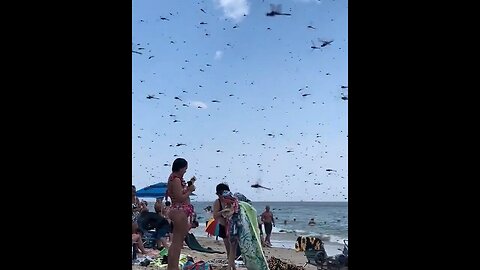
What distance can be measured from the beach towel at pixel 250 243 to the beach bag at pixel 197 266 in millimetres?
684

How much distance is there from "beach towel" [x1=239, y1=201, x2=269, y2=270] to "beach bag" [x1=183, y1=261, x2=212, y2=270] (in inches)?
26.9

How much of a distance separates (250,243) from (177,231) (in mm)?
882

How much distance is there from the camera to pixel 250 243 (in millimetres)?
4172

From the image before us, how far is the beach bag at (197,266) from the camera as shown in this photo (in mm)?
4656

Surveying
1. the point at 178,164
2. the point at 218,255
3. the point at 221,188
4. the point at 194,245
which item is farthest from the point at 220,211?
the point at 194,245

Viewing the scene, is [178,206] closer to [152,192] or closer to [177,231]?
[177,231]

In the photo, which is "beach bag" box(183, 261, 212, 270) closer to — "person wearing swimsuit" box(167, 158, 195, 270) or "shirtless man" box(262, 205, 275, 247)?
"person wearing swimsuit" box(167, 158, 195, 270)
